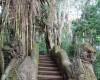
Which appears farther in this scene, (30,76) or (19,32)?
(19,32)

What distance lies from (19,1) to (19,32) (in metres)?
1.11

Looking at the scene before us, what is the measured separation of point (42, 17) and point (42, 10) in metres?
0.42

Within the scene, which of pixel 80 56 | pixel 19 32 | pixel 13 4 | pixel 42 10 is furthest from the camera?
pixel 42 10

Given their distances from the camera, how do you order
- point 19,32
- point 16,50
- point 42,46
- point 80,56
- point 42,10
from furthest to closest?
point 42,46 → point 42,10 → point 19,32 → point 16,50 → point 80,56

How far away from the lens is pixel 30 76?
373 cm

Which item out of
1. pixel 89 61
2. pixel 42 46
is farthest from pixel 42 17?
pixel 89 61

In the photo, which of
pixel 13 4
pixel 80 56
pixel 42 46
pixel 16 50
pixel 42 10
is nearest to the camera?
pixel 80 56

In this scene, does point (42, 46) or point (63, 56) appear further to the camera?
point (42, 46)

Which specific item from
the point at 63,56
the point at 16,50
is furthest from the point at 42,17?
the point at 16,50

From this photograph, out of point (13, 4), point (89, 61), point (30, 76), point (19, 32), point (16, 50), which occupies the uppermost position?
point (13, 4)

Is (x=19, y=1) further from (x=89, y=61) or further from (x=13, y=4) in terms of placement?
(x=89, y=61)

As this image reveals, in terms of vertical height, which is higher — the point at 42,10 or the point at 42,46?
the point at 42,10

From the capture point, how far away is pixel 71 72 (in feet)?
12.7

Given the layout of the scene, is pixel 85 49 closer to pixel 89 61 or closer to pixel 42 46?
pixel 89 61
